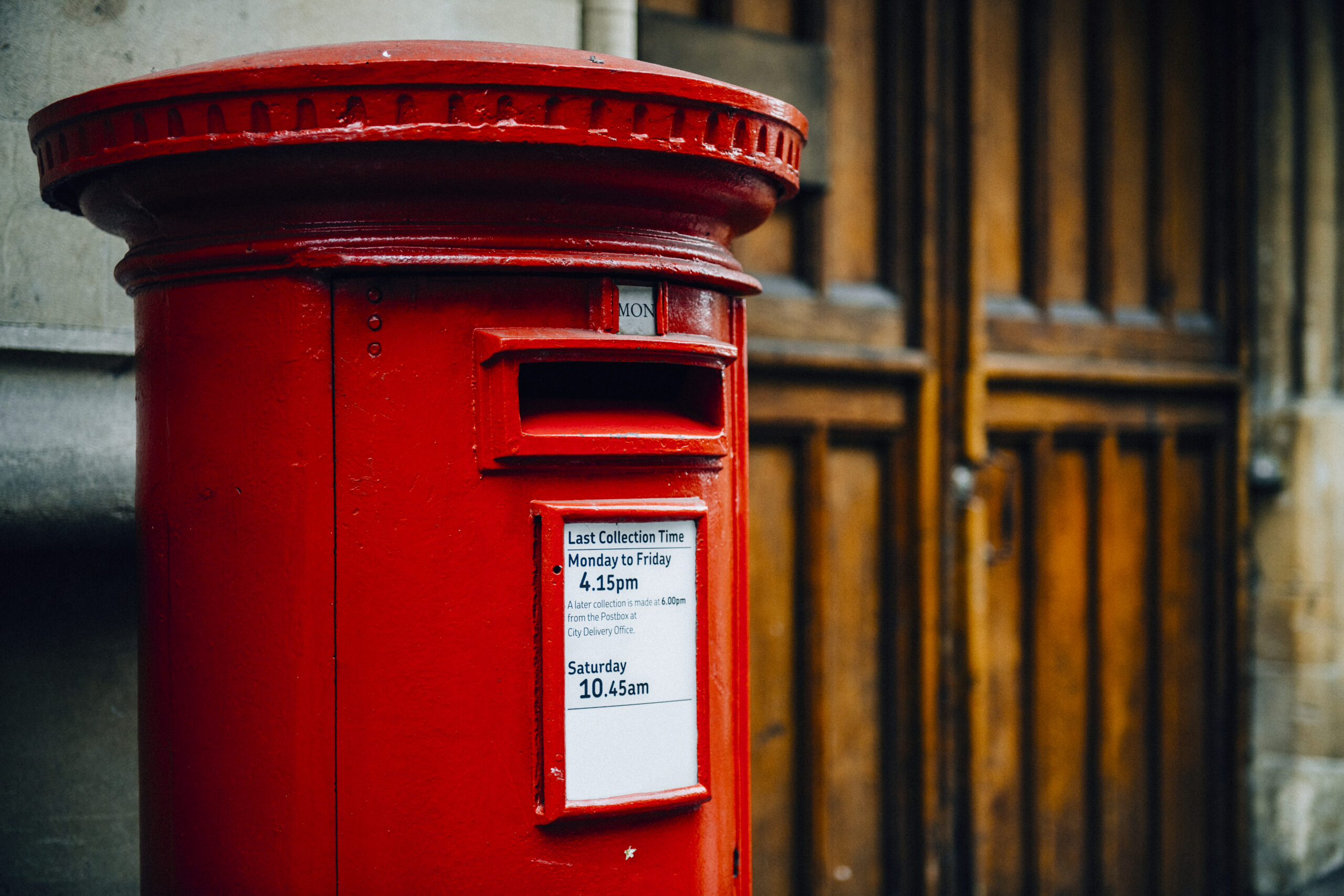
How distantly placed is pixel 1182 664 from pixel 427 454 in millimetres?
3134

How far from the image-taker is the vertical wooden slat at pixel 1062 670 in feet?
10.9

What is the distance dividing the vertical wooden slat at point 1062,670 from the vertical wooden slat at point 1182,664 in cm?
31

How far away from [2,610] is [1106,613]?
111 inches

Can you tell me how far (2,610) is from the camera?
188 cm

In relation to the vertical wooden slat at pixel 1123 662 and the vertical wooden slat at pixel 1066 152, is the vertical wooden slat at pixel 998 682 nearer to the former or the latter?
the vertical wooden slat at pixel 1123 662

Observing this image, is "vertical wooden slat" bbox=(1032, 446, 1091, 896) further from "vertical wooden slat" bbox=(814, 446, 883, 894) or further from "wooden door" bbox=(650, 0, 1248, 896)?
"vertical wooden slat" bbox=(814, 446, 883, 894)

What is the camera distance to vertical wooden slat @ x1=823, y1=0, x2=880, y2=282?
2.93 m

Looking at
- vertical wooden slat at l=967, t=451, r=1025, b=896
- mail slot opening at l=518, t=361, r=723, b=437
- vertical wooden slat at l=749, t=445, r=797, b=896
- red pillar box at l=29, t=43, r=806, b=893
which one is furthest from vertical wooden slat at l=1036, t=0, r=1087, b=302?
red pillar box at l=29, t=43, r=806, b=893

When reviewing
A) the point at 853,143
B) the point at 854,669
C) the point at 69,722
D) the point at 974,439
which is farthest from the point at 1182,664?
the point at 69,722

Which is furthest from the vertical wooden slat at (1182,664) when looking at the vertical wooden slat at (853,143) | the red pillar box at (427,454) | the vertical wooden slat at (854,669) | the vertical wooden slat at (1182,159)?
the red pillar box at (427,454)

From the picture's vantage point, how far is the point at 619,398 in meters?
1.40

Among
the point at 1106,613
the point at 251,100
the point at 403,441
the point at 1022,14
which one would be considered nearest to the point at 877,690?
the point at 1106,613

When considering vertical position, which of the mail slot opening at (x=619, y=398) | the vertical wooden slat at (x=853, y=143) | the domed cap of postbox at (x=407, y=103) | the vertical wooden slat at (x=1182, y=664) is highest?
the vertical wooden slat at (x=853, y=143)

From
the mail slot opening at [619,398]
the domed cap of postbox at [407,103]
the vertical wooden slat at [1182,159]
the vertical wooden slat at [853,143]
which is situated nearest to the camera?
the domed cap of postbox at [407,103]
